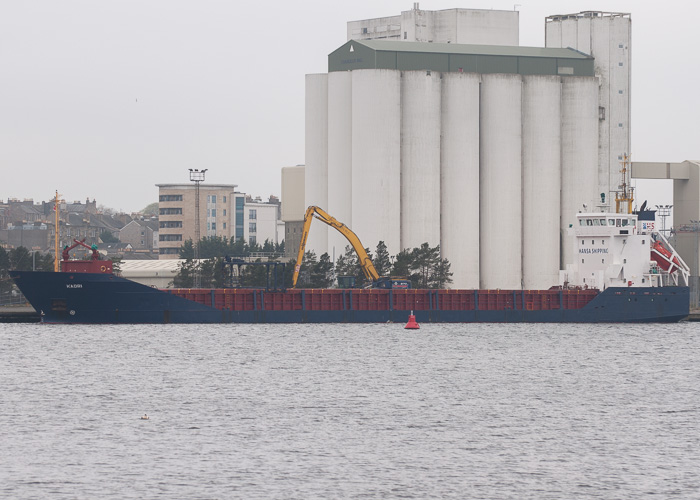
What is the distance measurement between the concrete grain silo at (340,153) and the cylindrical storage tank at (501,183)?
45.6 feet

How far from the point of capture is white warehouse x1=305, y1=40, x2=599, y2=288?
116625 mm

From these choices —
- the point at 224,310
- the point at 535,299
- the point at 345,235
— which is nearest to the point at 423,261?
the point at 345,235

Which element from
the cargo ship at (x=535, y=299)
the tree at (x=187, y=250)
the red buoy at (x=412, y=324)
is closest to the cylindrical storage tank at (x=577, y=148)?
the cargo ship at (x=535, y=299)

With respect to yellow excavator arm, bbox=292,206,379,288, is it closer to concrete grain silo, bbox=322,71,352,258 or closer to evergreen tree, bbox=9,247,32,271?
concrete grain silo, bbox=322,71,352,258

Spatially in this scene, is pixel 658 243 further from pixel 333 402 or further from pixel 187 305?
pixel 333 402

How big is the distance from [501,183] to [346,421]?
80796 mm

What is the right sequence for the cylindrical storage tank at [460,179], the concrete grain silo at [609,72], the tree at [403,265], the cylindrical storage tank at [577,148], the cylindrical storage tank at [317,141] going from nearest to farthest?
the tree at [403,265] < the cylindrical storage tank at [460,179] < the cylindrical storage tank at [317,141] < the cylindrical storage tank at [577,148] < the concrete grain silo at [609,72]

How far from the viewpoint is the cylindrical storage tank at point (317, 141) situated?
407ft

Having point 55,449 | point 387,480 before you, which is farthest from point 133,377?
point 387,480

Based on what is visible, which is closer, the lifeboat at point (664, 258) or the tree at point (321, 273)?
the lifeboat at point (664, 258)

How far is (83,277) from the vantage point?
83.1 m

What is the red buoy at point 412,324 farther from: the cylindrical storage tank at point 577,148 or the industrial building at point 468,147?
the cylindrical storage tank at point 577,148

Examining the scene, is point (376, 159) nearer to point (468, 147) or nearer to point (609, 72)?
point (468, 147)

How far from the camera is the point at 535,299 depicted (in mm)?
94688
